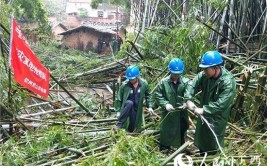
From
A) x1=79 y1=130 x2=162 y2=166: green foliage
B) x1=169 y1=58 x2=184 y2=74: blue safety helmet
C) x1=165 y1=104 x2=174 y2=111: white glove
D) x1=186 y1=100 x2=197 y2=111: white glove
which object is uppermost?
x1=169 y1=58 x2=184 y2=74: blue safety helmet

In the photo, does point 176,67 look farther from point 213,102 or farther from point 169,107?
point 213,102

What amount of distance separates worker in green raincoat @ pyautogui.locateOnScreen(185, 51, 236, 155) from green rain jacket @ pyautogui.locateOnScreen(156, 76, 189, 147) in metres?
0.38

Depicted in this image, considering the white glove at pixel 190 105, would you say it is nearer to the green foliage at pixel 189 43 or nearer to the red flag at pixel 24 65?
the red flag at pixel 24 65

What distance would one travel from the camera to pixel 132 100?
441cm

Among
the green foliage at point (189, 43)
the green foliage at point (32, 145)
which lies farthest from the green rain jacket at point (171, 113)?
the green foliage at point (189, 43)

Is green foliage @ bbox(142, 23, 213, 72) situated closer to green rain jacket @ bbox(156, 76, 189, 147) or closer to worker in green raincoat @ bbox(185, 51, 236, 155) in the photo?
green rain jacket @ bbox(156, 76, 189, 147)

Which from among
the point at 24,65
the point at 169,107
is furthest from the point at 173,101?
the point at 24,65

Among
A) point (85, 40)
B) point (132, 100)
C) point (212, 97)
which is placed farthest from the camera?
point (85, 40)

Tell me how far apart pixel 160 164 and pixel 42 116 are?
3268mm

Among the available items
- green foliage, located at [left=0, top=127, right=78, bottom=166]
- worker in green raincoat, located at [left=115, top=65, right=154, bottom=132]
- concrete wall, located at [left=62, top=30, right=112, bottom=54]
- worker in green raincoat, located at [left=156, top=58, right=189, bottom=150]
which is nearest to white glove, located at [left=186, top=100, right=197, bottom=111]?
worker in green raincoat, located at [left=156, top=58, right=189, bottom=150]

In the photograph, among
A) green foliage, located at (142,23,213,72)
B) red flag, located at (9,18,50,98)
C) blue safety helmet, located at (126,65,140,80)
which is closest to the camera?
red flag, located at (9,18,50,98)

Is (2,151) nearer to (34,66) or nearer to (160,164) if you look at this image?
(34,66)

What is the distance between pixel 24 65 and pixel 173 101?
5.56ft

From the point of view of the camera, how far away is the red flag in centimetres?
380
